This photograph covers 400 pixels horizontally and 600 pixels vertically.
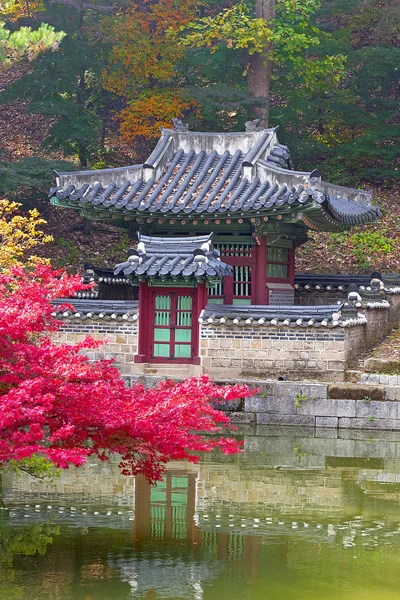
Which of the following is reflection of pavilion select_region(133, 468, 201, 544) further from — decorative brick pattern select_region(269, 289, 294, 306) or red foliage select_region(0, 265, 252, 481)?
decorative brick pattern select_region(269, 289, 294, 306)

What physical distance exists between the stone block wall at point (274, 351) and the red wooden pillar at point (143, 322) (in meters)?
1.39

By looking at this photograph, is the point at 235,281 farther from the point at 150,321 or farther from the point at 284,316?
the point at 284,316

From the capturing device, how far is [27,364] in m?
10.1

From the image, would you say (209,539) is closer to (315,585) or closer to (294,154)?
(315,585)

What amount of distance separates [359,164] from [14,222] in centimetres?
1965

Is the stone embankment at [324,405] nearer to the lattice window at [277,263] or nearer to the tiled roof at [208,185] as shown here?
the tiled roof at [208,185]

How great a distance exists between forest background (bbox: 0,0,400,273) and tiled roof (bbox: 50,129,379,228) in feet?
24.6

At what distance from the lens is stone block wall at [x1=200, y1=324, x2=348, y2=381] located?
21.0 m

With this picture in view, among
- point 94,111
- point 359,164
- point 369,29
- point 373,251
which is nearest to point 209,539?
point 373,251

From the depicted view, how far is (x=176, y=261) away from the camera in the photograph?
71.1ft

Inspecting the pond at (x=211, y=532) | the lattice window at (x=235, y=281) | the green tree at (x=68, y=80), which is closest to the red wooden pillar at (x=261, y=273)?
the lattice window at (x=235, y=281)

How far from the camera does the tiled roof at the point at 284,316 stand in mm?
20875

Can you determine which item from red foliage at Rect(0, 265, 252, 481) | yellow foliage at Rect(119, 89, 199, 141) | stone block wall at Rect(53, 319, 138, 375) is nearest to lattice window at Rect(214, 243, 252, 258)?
stone block wall at Rect(53, 319, 138, 375)

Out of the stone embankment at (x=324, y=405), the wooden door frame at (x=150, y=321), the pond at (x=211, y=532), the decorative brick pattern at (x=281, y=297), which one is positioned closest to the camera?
the pond at (x=211, y=532)
